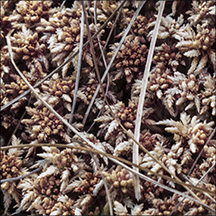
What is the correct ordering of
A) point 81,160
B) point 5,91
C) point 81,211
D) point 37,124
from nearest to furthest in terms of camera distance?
point 81,211, point 81,160, point 37,124, point 5,91

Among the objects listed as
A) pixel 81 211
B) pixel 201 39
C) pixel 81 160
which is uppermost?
pixel 201 39

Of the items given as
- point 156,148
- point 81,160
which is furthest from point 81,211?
point 156,148

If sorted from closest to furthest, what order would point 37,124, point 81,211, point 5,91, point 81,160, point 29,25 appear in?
1. point 81,211
2. point 81,160
3. point 37,124
4. point 5,91
5. point 29,25

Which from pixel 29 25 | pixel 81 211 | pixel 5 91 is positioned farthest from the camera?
pixel 29 25

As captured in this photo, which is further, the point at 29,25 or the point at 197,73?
the point at 29,25

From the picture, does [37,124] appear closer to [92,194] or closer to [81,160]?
[81,160]

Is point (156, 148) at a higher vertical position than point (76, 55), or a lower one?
lower

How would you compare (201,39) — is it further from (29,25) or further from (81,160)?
(29,25)

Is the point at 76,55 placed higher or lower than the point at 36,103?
higher

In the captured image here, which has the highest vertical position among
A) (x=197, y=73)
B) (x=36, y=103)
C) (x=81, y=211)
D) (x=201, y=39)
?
(x=201, y=39)

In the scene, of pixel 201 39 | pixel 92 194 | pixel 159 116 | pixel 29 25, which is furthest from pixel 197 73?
pixel 29 25
